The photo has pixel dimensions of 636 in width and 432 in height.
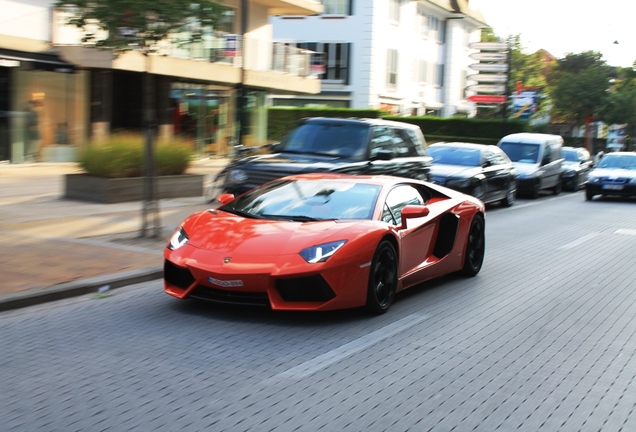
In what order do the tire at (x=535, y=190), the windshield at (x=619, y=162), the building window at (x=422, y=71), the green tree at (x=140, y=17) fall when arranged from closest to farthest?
1. the green tree at (x=140, y=17)
2. the tire at (x=535, y=190)
3. the windshield at (x=619, y=162)
4. the building window at (x=422, y=71)

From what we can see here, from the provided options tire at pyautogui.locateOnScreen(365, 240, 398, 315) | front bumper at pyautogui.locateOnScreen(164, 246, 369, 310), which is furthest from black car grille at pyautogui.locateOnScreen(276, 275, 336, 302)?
tire at pyautogui.locateOnScreen(365, 240, 398, 315)

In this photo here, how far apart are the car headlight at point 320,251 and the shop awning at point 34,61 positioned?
16.8 m

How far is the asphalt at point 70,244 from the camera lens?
8.31 metres

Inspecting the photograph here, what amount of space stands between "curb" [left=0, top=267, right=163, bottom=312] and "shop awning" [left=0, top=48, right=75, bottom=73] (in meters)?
14.3

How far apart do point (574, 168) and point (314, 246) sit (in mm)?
23374

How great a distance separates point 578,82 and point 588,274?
51.7m

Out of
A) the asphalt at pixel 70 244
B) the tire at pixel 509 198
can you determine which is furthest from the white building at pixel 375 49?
the asphalt at pixel 70 244

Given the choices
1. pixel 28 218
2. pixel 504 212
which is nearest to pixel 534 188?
pixel 504 212

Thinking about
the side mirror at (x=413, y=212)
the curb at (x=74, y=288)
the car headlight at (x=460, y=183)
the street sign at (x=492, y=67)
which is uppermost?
the street sign at (x=492, y=67)

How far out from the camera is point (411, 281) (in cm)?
844

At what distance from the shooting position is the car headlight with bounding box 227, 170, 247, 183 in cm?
1481

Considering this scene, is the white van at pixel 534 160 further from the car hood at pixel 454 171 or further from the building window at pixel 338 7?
the building window at pixel 338 7

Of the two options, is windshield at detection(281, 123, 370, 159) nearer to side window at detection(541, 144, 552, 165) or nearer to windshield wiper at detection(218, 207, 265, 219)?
windshield wiper at detection(218, 207, 265, 219)

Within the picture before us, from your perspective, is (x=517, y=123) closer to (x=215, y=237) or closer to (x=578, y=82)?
(x=578, y=82)
